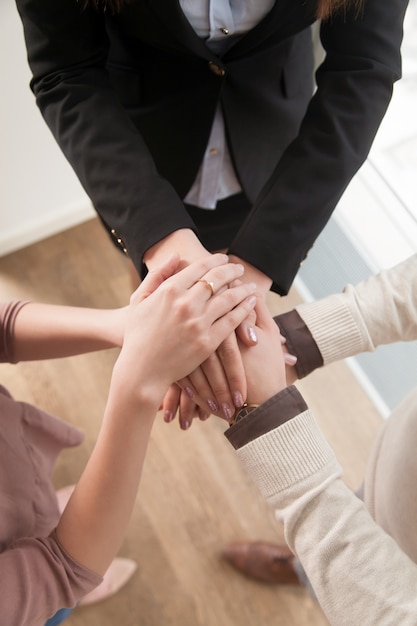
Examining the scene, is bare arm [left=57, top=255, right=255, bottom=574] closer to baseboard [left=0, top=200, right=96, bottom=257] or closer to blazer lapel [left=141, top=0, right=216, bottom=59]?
blazer lapel [left=141, top=0, right=216, bottom=59]

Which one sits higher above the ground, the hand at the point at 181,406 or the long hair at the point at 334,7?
→ the long hair at the point at 334,7

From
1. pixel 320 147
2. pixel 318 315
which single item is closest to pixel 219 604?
pixel 318 315

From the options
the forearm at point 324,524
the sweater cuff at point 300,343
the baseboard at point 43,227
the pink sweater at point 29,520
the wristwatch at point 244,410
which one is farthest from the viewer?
the baseboard at point 43,227

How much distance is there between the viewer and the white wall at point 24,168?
1524 mm

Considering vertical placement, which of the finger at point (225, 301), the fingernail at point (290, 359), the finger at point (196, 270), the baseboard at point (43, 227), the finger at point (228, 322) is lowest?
the baseboard at point (43, 227)

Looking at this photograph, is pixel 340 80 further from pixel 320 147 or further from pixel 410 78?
pixel 410 78

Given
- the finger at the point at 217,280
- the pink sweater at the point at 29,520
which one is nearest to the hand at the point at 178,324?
the finger at the point at 217,280

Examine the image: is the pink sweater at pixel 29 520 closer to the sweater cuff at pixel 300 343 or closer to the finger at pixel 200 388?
the finger at pixel 200 388

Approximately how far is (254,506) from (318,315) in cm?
85

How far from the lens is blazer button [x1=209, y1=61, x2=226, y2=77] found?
1.03 meters

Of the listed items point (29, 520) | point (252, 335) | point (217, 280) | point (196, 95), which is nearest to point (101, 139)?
point (196, 95)

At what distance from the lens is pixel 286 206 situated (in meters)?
1.04

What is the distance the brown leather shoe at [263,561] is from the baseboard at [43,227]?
115 centimetres

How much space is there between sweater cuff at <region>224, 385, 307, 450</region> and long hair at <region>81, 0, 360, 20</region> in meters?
0.58
